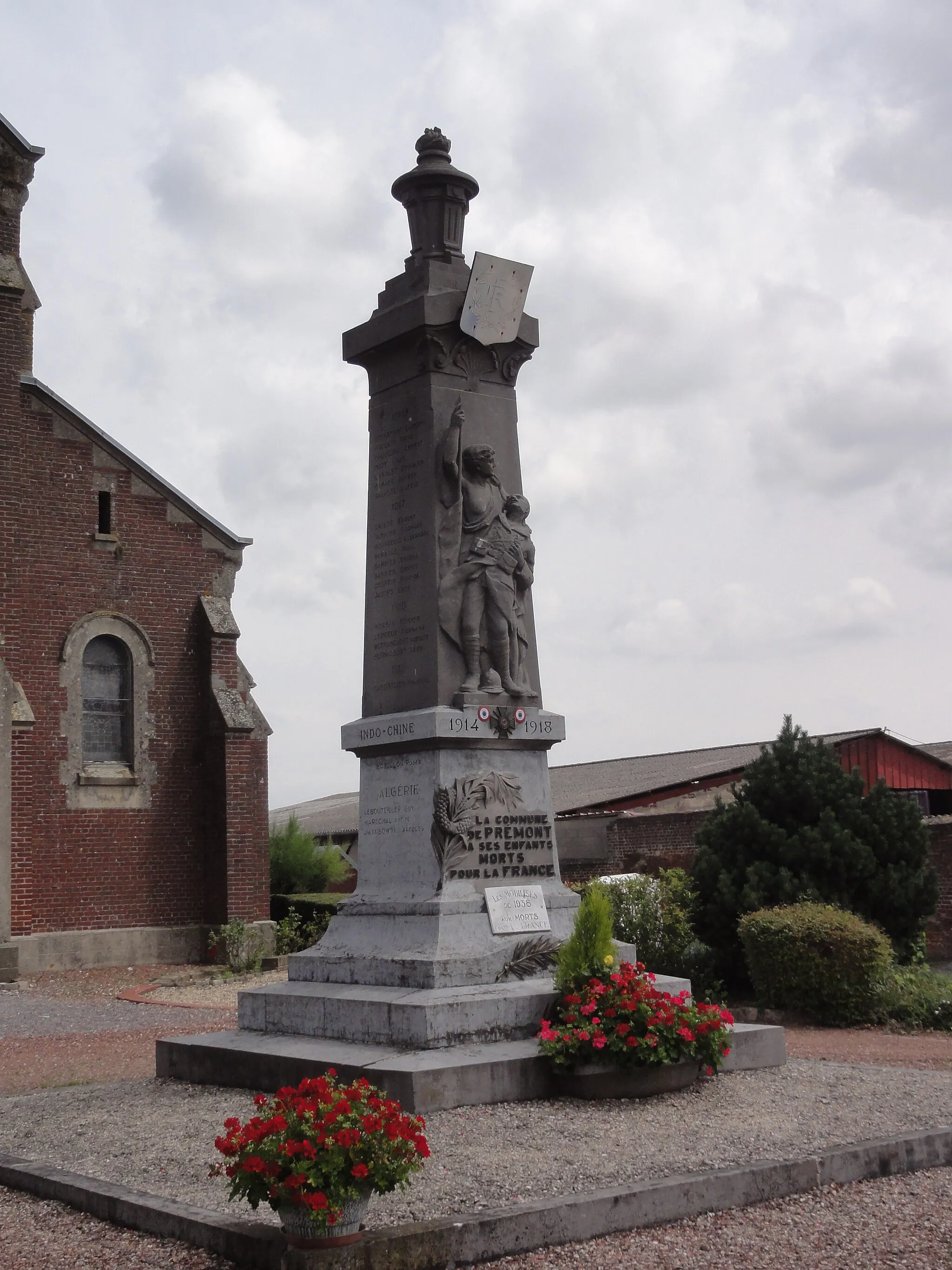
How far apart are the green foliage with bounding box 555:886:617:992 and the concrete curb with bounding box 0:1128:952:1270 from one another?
1.92 metres

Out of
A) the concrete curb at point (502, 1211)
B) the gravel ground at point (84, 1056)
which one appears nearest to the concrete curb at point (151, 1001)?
the gravel ground at point (84, 1056)

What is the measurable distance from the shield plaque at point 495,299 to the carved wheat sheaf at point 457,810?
10.1 ft

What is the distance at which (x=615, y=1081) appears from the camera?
7176 mm

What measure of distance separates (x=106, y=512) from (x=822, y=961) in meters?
12.7

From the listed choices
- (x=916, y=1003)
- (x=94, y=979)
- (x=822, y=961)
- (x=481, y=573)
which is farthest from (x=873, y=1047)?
(x=94, y=979)

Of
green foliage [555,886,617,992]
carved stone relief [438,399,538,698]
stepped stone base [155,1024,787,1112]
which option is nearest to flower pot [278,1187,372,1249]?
stepped stone base [155,1024,787,1112]

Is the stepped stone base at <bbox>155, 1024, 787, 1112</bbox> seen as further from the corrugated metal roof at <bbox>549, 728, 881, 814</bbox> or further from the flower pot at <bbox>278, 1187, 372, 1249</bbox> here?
the corrugated metal roof at <bbox>549, 728, 881, 814</bbox>

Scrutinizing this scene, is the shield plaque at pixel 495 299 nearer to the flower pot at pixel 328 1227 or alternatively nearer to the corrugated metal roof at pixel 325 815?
the flower pot at pixel 328 1227

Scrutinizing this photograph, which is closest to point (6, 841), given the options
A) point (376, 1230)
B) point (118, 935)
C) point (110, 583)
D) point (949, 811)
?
point (118, 935)

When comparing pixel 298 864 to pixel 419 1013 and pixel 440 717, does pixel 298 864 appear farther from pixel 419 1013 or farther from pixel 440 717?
pixel 419 1013

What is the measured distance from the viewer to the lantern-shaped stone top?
966cm

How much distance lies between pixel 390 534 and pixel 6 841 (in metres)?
10.9

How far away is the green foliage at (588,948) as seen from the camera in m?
7.71

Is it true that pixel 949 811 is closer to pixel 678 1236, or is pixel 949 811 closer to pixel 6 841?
pixel 6 841
